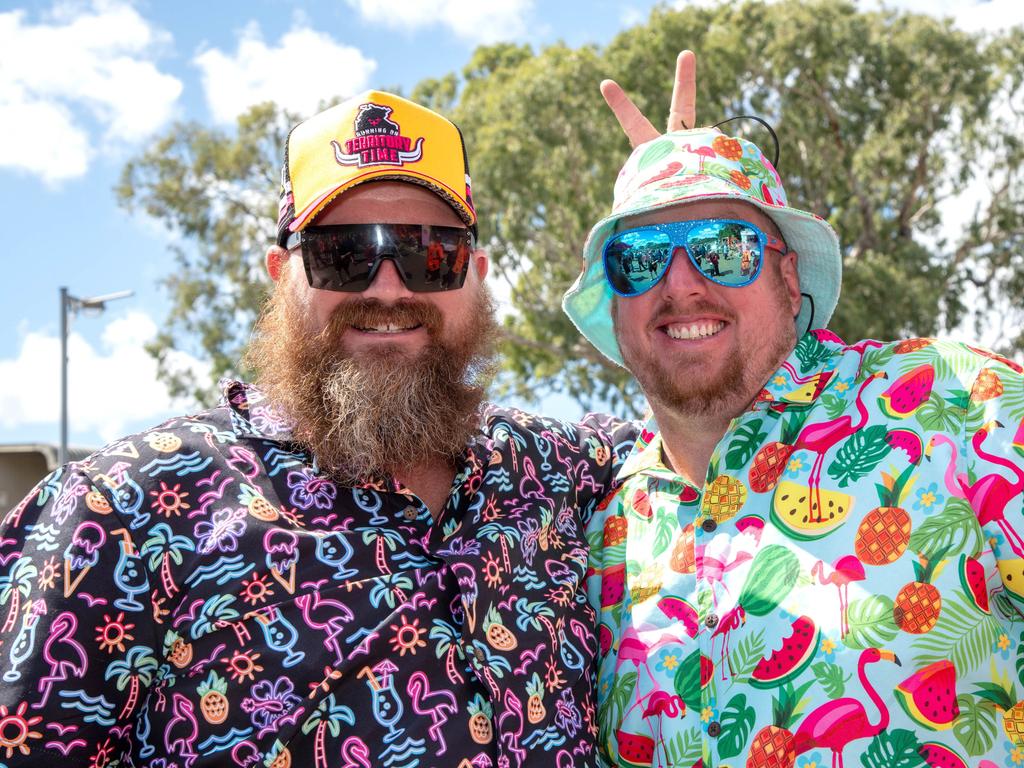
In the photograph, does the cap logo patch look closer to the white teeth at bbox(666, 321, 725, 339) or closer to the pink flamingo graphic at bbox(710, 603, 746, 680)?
the white teeth at bbox(666, 321, 725, 339)

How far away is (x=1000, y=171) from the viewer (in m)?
17.4

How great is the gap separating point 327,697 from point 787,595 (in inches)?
48.3

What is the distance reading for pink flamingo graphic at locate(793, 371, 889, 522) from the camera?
285cm

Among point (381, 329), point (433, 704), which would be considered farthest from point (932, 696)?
point (381, 329)

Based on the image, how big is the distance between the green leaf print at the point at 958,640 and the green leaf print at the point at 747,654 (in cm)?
38

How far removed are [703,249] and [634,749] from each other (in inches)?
59.6

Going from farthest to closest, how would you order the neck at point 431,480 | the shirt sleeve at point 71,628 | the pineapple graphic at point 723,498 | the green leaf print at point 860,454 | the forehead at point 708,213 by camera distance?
1. the forehead at point 708,213
2. the neck at point 431,480
3. the pineapple graphic at point 723,498
4. the green leaf print at point 860,454
5. the shirt sleeve at point 71,628

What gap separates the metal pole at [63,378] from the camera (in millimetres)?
14562

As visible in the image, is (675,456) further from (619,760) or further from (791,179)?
(791,179)

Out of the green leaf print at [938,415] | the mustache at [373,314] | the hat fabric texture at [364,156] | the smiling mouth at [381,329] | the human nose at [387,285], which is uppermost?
the hat fabric texture at [364,156]

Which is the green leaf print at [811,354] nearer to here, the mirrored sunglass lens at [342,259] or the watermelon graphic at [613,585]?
the watermelon graphic at [613,585]

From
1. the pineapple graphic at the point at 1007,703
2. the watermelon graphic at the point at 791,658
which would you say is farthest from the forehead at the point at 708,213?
the pineapple graphic at the point at 1007,703

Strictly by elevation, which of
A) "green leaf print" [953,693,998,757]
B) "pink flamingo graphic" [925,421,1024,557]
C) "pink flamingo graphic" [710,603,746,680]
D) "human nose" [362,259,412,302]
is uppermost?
"human nose" [362,259,412,302]

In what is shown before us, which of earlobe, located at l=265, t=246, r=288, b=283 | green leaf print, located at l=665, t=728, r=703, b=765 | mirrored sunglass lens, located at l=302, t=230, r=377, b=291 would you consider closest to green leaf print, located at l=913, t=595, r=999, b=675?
green leaf print, located at l=665, t=728, r=703, b=765
